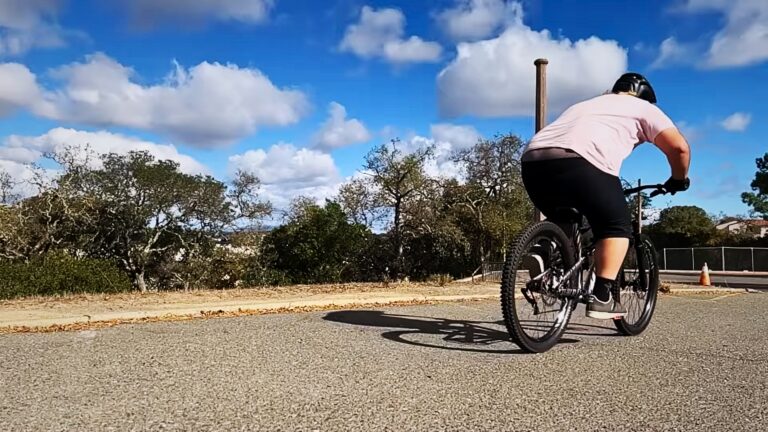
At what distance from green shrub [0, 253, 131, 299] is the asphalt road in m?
13.9

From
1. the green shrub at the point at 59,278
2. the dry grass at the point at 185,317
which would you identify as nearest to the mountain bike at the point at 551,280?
the dry grass at the point at 185,317

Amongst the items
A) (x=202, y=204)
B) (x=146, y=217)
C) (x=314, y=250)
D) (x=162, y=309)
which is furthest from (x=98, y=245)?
(x=162, y=309)

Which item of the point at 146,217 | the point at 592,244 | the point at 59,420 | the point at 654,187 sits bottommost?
the point at 59,420

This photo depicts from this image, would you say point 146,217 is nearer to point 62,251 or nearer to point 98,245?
point 98,245

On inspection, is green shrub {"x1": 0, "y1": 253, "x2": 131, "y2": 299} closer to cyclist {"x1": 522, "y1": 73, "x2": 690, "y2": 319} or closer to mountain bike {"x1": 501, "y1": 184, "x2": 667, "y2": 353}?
mountain bike {"x1": 501, "y1": 184, "x2": 667, "y2": 353}

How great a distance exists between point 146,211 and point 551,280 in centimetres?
2850

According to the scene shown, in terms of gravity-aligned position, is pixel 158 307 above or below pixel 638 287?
below

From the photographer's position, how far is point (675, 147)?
430cm

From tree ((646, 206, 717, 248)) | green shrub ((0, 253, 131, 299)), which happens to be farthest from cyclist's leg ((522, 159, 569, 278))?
tree ((646, 206, 717, 248))

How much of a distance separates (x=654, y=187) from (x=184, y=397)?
3782 millimetres

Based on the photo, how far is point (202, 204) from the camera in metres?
31.0

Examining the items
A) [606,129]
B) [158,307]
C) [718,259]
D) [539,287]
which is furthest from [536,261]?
[718,259]

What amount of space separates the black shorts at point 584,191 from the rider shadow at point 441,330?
919mm

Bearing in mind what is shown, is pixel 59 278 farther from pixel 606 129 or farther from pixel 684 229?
pixel 684 229
